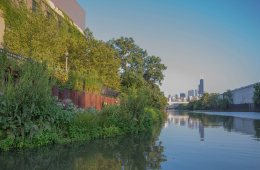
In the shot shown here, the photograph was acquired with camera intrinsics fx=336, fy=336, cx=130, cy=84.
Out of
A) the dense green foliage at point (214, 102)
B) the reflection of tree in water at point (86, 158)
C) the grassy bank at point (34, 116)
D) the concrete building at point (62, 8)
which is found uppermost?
the concrete building at point (62, 8)

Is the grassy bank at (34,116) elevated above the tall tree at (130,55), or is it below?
below

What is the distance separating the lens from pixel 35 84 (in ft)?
35.7

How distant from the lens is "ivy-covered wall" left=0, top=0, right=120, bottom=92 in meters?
23.0

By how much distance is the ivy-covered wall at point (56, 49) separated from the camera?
23.0 m

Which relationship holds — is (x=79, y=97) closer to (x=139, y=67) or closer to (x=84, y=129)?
(x=84, y=129)

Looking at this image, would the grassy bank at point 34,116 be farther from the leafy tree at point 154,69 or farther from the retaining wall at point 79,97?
the leafy tree at point 154,69

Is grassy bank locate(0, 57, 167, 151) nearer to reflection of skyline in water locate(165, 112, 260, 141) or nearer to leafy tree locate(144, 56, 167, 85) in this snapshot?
reflection of skyline in water locate(165, 112, 260, 141)

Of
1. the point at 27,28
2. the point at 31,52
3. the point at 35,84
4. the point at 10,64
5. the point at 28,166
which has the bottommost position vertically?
the point at 28,166

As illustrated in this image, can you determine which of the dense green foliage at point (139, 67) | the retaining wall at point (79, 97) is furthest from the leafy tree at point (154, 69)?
the retaining wall at point (79, 97)

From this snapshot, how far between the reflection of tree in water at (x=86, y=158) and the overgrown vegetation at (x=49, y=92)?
0.92 meters

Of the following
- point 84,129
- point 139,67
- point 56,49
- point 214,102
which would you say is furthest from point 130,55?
point 214,102

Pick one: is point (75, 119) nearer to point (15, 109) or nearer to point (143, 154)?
point (15, 109)

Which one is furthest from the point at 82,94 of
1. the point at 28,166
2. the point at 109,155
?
the point at 28,166

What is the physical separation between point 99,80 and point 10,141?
49.0ft
